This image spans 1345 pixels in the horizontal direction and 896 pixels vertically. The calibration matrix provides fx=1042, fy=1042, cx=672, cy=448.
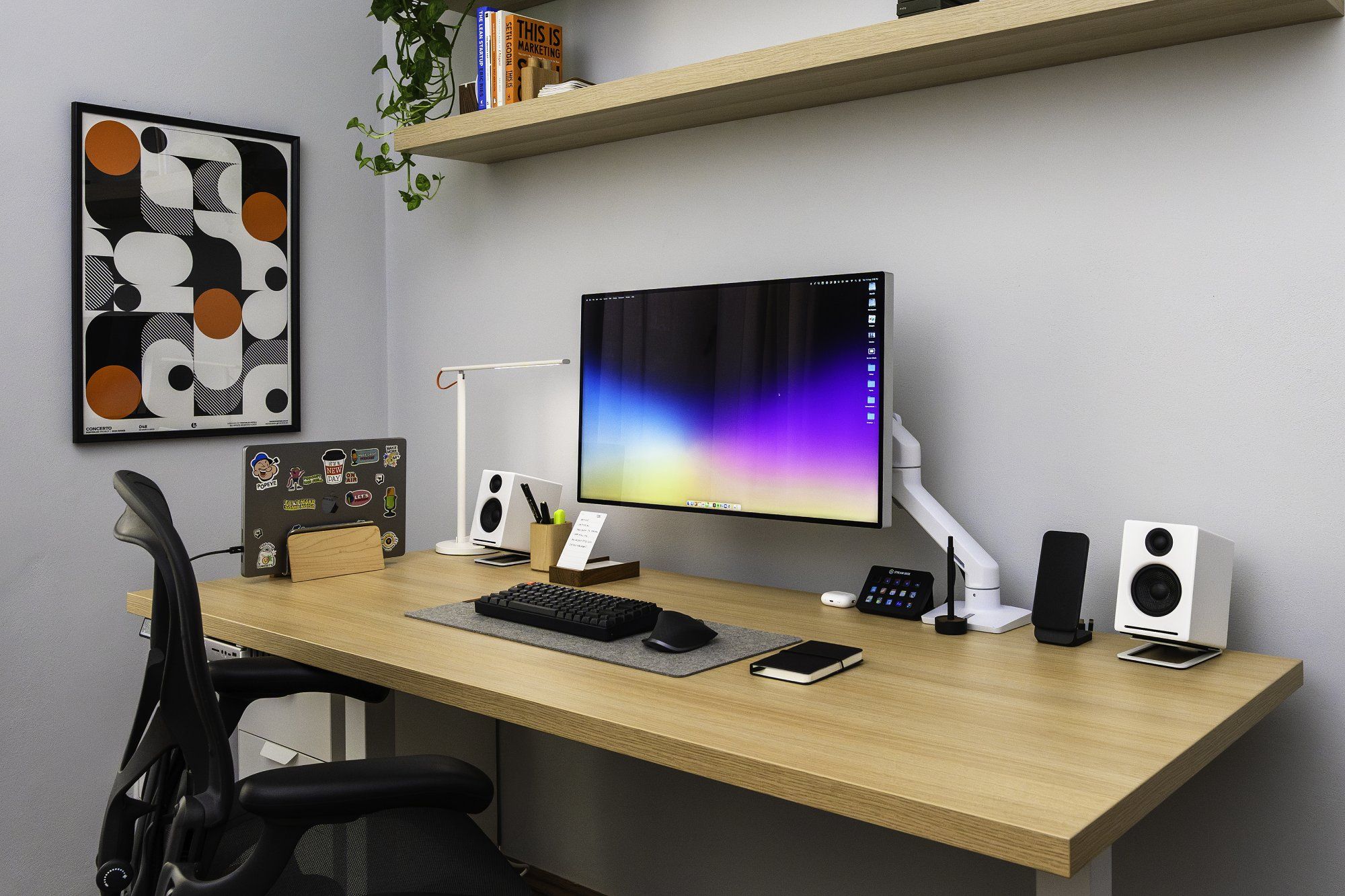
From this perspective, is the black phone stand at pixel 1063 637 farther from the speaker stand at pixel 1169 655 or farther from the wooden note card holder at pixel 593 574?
the wooden note card holder at pixel 593 574

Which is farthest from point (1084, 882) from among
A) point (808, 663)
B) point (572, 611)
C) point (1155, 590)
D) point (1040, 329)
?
point (1040, 329)

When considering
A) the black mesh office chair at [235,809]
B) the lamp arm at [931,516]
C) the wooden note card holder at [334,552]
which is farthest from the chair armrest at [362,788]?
the wooden note card holder at [334,552]

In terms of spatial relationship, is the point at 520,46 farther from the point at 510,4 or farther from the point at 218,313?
the point at 218,313

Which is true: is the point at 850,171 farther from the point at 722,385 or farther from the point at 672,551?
the point at 672,551

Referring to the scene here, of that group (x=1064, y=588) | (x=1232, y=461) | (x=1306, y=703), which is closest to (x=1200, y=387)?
(x=1232, y=461)

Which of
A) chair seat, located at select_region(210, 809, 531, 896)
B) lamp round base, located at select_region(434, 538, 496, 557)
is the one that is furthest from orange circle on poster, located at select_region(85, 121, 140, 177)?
chair seat, located at select_region(210, 809, 531, 896)

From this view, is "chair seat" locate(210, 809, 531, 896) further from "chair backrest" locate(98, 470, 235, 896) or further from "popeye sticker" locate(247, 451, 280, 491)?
"popeye sticker" locate(247, 451, 280, 491)

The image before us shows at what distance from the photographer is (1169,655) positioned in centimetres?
147

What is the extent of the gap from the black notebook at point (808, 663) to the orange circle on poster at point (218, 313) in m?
1.85

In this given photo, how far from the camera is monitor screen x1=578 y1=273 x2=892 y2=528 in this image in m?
1.73

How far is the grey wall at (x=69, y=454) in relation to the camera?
92.1 inches

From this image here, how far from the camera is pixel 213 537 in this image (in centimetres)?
269

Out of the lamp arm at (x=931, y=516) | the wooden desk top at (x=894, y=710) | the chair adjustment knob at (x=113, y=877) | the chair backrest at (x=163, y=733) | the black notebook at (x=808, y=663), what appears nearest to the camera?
the wooden desk top at (x=894, y=710)

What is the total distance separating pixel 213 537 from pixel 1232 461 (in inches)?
91.4
